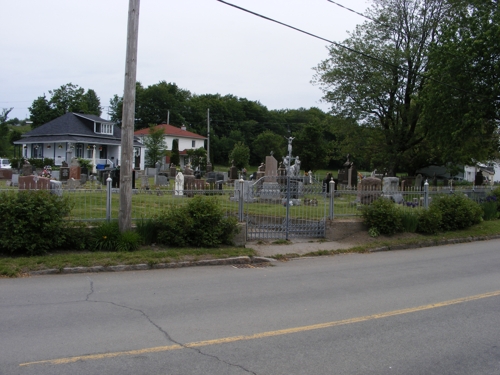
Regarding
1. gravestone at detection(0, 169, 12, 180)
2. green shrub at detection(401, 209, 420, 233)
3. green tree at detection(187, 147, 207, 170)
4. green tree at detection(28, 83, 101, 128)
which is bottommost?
green shrub at detection(401, 209, 420, 233)

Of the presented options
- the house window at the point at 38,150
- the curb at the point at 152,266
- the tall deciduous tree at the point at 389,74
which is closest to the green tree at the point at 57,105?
the house window at the point at 38,150

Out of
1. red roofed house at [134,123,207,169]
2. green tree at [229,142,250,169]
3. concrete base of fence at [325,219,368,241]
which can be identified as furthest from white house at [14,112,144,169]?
concrete base of fence at [325,219,368,241]

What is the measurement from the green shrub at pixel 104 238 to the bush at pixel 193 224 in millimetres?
1101

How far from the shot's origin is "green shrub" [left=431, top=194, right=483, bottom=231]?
1627cm

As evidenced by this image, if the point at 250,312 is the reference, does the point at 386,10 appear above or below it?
above

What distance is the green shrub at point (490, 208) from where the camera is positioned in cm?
1958

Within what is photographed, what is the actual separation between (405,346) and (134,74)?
28.4 feet

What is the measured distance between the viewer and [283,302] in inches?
301

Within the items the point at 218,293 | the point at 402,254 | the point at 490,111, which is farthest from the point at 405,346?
the point at 490,111

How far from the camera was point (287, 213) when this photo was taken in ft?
44.9

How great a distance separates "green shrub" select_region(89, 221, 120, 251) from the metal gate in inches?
144

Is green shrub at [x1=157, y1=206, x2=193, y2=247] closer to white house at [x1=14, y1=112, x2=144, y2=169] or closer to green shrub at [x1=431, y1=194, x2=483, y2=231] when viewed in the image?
green shrub at [x1=431, y1=194, x2=483, y2=231]

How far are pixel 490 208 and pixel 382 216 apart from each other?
7937 mm

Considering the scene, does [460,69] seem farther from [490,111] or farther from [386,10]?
[386,10]
